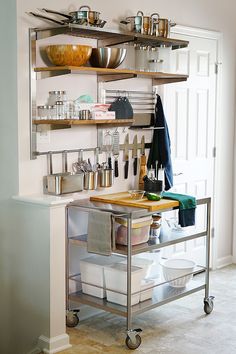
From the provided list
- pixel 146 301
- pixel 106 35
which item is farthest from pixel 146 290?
pixel 106 35

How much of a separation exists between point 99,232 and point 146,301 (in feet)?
1.92

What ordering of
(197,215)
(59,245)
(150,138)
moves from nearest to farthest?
1. (59,245)
2. (150,138)
3. (197,215)

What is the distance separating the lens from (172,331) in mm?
3900

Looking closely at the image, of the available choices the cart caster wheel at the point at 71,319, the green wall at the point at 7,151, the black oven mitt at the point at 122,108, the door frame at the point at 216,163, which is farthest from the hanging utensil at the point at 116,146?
the door frame at the point at 216,163

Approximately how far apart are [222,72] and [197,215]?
1311 mm

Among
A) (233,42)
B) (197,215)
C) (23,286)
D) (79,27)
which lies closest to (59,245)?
(23,286)

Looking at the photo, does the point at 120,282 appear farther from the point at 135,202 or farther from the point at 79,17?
the point at 79,17

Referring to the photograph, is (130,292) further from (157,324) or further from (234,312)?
(234,312)

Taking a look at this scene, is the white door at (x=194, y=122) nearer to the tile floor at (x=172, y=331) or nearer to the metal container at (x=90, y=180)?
the tile floor at (x=172, y=331)

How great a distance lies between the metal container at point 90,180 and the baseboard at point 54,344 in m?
0.99

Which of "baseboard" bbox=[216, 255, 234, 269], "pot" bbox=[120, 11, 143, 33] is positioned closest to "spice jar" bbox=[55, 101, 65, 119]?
"pot" bbox=[120, 11, 143, 33]

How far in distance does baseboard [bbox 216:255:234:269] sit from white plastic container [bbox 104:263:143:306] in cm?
183

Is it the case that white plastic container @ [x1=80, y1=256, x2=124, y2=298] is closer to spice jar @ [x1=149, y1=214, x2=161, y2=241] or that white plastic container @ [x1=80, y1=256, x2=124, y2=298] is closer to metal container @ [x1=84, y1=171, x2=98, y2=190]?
spice jar @ [x1=149, y1=214, x2=161, y2=241]

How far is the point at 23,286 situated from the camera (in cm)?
372
